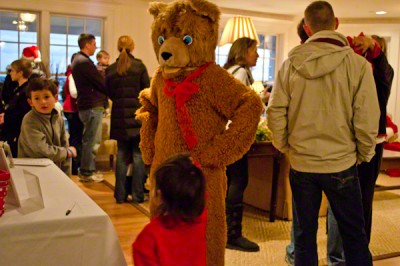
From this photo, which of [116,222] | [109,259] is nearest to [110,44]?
[116,222]

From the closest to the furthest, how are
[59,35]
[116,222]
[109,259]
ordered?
[109,259]
[116,222]
[59,35]

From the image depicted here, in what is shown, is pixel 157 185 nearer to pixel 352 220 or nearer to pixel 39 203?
pixel 39 203

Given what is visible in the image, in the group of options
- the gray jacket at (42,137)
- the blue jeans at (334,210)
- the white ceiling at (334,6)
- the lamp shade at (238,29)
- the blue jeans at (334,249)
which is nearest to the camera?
the blue jeans at (334,210)

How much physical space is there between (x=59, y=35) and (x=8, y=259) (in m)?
5.27

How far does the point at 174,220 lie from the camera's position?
1379 millimetres

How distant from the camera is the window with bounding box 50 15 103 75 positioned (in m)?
6.18


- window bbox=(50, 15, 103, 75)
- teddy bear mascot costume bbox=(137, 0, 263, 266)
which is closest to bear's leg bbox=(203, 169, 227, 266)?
teddy bear mascot costume bbox=(137, 0, 263, 266)

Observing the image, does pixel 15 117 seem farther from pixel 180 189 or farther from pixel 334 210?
pixel 180 189

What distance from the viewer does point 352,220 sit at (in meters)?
2.14

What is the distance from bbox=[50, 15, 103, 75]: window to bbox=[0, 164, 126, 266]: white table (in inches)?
195

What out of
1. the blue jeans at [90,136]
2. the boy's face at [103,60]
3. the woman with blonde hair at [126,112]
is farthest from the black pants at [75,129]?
the woman with blonde hair at [126,112]

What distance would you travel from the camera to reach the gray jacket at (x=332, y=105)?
2.09 meters

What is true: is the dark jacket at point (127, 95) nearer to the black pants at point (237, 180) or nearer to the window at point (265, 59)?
the black pants at point (237, 180)

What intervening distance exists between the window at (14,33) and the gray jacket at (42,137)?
3.72 meters
